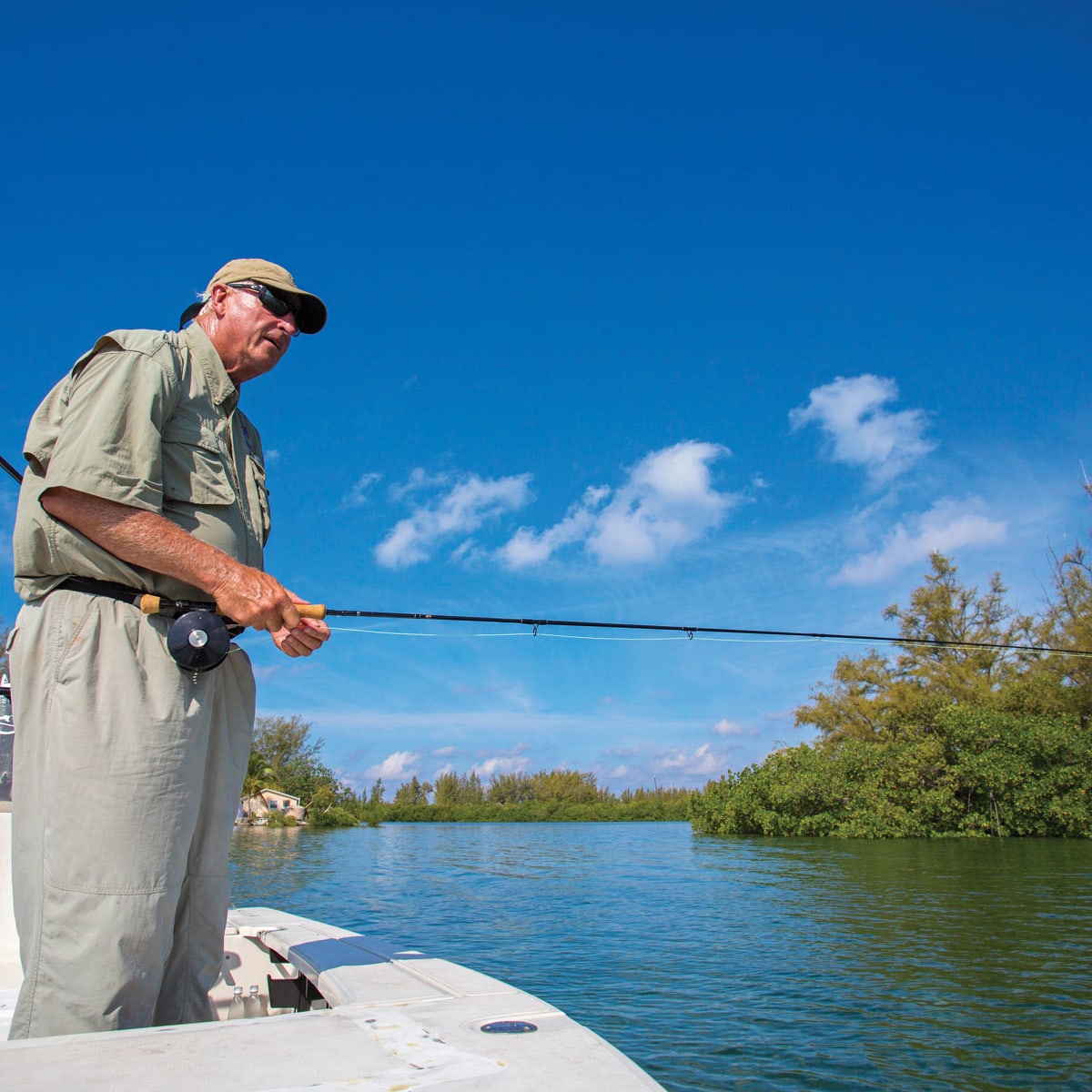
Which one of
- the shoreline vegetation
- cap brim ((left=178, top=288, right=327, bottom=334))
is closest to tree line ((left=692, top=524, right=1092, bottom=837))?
the shoreline vegetation

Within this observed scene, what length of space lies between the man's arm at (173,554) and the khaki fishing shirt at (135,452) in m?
0.03

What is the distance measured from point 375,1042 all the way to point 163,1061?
14.1 inches

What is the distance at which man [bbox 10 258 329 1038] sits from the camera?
177 centimetres

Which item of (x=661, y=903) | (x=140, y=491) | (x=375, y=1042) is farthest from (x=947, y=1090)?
(x=661, y=903)

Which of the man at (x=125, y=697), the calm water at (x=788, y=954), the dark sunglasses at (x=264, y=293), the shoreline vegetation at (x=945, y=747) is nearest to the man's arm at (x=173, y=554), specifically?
the man at (x=125, y=697)

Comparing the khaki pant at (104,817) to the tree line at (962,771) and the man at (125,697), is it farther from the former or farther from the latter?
the tree line at (962,771)

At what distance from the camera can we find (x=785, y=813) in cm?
3167

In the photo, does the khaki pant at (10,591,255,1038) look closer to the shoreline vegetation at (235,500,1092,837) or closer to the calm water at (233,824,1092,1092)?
the calm water at (233,824,1092,1092)

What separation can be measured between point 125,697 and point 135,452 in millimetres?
553

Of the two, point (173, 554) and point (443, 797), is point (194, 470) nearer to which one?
point (173, 554)

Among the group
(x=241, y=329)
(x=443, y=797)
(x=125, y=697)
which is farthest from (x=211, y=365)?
(x=443, y=797)

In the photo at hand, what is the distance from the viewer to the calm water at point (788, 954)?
5.21 metres

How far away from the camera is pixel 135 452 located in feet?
6.49

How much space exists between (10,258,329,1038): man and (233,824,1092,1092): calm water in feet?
12.4
